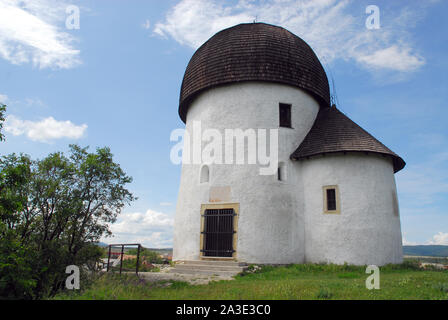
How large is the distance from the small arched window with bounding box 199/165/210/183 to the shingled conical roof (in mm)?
3808

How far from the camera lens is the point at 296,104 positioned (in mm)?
15266

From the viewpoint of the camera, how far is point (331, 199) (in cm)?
1363

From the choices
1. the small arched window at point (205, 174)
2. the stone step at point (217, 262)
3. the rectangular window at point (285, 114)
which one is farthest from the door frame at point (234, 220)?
the rectangular window at point (285, 114)

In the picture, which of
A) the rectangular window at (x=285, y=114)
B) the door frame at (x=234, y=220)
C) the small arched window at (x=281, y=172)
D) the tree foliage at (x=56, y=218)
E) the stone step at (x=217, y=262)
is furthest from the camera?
the rectangular window at (x=285, y=114)

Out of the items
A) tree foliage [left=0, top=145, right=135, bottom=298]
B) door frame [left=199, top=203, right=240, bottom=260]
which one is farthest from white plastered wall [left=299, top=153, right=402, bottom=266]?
tree foliage [left=0, top=145, right=135, bottom=298]

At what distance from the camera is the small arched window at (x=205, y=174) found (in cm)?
1497

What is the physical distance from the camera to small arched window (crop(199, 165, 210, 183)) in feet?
49.1

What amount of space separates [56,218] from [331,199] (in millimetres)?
10158

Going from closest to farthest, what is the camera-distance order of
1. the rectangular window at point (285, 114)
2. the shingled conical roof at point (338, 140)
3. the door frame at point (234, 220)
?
the door frame at point (234, 220)
the shingled conical roof at point (338, 140)
the rectangular window at point (285, 114)

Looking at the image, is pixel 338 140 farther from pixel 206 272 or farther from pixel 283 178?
pixel 206 272

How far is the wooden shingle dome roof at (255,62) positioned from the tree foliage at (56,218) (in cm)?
632

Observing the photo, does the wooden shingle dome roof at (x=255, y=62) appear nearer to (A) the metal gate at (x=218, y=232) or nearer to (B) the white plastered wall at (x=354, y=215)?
(B) the white plastered wall at (x=354, y=215)
